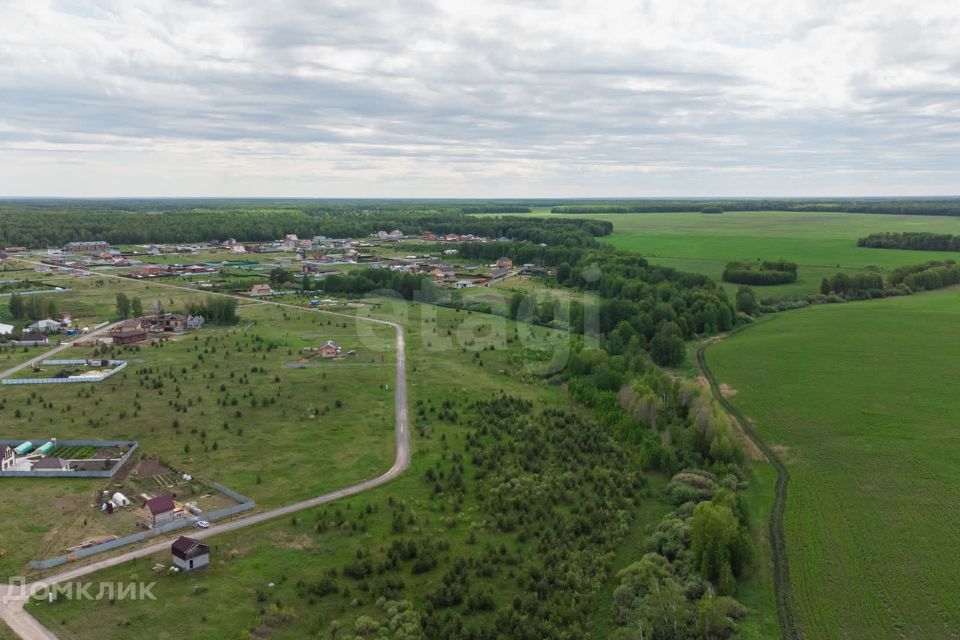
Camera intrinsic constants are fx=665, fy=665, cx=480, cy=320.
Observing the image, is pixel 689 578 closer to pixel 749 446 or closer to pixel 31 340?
pixel 749 446

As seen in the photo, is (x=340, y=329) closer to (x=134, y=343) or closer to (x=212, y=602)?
(x=134, y=343)

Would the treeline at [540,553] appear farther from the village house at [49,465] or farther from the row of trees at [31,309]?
the row of trees at [31,309]

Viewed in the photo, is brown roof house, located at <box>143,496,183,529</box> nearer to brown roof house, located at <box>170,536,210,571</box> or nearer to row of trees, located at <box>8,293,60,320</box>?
brown roof house, located at <box>170,536,210,571</box>

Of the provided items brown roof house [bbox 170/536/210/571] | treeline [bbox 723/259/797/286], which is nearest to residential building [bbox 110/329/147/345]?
brown roof house [bbox 170/536/210/571]

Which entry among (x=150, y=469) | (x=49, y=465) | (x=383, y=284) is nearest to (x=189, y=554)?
(x=150, y=469)

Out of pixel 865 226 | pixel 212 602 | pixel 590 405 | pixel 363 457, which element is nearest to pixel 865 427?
pixel 590 405

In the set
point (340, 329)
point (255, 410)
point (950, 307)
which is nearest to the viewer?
point (255, 410)
